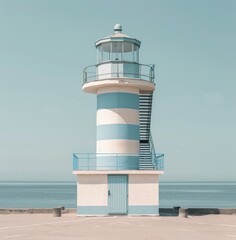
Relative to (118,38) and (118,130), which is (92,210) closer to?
(118,130)

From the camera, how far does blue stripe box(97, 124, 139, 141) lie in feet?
91.7

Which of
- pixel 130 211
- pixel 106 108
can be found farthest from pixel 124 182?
pixel 106 108

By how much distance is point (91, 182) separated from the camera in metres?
27.1

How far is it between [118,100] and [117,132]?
75.1 inches

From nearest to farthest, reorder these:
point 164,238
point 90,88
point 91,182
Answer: point 164,238 → point 91,182 → point 90,88

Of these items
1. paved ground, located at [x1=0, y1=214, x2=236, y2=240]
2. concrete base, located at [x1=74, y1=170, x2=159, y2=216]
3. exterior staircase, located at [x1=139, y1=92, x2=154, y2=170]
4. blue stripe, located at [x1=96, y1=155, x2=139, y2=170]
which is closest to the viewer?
paved ground, located at [x1=0, y1=214, x2=236, y2=240]

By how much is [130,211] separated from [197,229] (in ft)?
19.1

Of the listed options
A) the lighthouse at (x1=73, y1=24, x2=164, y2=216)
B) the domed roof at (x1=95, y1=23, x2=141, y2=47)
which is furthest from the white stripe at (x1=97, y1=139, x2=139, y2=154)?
the domed roof at (x1=95, y1=23, x2=141, y2=47)

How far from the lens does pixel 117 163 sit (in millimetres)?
27734

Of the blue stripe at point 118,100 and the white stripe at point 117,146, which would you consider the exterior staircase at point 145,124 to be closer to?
the blue stripe at point 118,100

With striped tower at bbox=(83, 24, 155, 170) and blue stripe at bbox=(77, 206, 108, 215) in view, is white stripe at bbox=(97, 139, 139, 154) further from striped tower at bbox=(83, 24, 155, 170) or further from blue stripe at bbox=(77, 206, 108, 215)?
blue stripe at bbox=(77, 206, 108, 215)

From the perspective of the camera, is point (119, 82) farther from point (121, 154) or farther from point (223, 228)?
point (223, 228)

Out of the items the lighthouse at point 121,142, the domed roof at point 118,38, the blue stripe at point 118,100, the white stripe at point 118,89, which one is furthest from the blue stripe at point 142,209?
the domed roof at point 118,38

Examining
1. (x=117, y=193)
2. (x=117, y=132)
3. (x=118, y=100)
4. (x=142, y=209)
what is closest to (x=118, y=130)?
(x=117, y=132)
